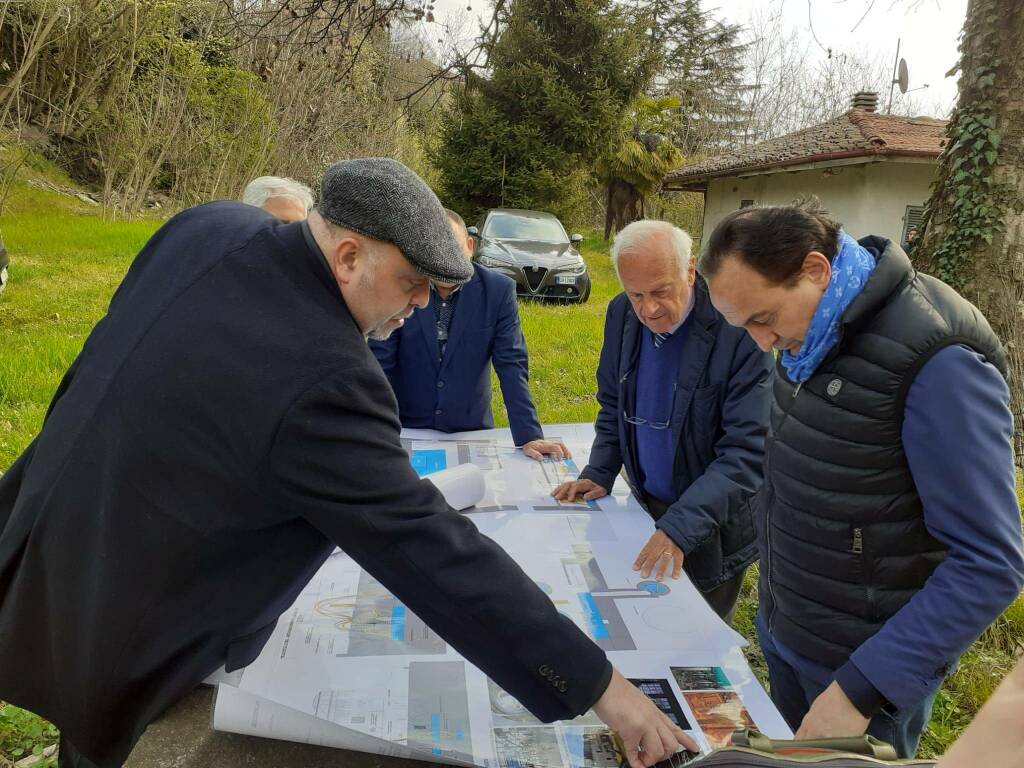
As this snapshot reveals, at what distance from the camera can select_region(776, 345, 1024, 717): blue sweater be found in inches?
49.5

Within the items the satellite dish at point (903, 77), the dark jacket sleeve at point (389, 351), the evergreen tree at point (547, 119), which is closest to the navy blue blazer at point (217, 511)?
the dark jacket sleeve at point (389, 351)

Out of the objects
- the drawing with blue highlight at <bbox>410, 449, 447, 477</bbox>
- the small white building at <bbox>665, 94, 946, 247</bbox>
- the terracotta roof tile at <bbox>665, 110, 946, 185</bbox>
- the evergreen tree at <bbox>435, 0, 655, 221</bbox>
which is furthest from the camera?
the evergreen tree at <bbox>435, 0, 655, 221</bbox>

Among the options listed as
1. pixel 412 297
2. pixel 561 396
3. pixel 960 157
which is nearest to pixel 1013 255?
pixel 960 157

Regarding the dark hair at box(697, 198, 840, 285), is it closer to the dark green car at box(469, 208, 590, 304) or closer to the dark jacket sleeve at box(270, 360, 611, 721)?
the dark jacket sleeve at box(270, 360, 611, 721)

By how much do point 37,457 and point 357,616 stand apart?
74 centimetres

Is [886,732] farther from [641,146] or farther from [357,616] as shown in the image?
[641,146]

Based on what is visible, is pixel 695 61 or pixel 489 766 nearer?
pixel 489 766

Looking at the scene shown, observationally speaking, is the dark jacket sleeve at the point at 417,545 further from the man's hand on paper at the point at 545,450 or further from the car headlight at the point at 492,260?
the car headlight at the point at 492,260

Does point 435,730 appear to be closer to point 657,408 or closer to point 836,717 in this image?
point 836,717

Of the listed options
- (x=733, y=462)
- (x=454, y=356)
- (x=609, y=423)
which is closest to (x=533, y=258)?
(x=454, y=356)

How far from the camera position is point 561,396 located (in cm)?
609

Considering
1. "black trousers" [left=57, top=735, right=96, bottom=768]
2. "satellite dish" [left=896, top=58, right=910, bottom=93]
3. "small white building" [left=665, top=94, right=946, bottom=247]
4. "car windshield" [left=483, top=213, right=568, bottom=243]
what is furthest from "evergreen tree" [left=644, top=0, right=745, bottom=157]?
"black trousers" [left=57, top=735, right=96, bottom=768]

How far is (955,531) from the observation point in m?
1.28

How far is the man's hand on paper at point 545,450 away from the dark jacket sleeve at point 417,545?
5.04 feet
